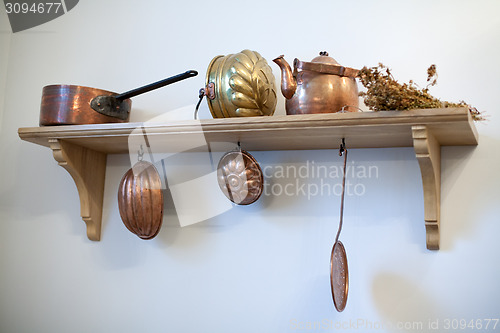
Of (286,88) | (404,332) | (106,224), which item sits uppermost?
(286,88)

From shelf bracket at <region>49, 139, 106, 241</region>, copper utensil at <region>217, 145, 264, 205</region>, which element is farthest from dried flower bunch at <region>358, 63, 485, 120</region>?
shelf bracket at <region>49, 139, 106, 241</region>

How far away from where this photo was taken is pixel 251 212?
1.37 m

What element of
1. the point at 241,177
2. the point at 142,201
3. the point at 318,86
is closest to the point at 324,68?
the point at 318,86

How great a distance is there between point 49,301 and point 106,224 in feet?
0.93

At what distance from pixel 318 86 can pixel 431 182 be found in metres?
0.33

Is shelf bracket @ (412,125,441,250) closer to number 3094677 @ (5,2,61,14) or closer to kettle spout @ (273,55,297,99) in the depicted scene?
kettle spout @ (273,55,297,99)

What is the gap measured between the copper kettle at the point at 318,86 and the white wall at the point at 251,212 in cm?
20

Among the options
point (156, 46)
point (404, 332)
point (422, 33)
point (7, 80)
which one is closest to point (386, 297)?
point (404, 332)

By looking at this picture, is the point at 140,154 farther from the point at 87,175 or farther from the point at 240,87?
the point at 240,87

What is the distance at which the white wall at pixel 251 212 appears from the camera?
122 cm

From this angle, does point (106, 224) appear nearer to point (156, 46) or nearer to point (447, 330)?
point (156, 46)

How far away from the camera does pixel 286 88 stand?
3.75 ft

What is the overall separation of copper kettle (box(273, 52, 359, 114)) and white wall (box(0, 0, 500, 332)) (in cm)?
20

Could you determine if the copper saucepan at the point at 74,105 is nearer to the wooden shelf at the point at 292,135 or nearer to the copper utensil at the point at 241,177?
the wooden shelf at the point at 292,135
